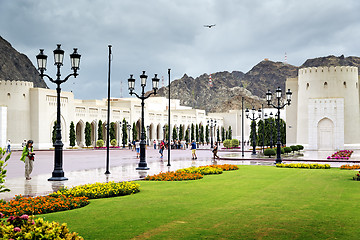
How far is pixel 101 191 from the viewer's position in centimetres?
1152

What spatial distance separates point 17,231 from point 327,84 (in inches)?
1983

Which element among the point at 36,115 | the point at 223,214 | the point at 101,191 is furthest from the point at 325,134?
the point at 223,214

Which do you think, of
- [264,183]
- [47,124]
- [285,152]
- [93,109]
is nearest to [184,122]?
[93,109]

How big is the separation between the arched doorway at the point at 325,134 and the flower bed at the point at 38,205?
45032mm

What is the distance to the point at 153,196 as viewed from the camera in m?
11.5

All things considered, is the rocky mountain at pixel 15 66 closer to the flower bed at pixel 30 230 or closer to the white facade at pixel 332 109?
the white facade at pixel 332 109

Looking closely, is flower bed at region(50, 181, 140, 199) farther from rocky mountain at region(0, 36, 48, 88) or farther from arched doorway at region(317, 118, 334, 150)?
rocky mountain at region(0, 36, 48, 88)

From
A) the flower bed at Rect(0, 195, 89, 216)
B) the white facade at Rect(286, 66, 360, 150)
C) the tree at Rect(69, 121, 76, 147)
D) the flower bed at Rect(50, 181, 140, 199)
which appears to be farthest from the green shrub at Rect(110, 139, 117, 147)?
the flower bed at Rect(0, 195, 89, 216)

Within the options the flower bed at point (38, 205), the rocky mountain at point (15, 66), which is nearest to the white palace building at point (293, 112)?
the flower bed at point (38, 205)

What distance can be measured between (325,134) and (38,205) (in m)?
46.6

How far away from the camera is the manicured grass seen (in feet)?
23.4

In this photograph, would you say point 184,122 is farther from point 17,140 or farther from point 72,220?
point 72,220

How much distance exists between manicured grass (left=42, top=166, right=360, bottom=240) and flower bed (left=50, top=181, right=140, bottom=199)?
0.39 metres

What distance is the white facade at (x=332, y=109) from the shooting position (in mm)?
49906
